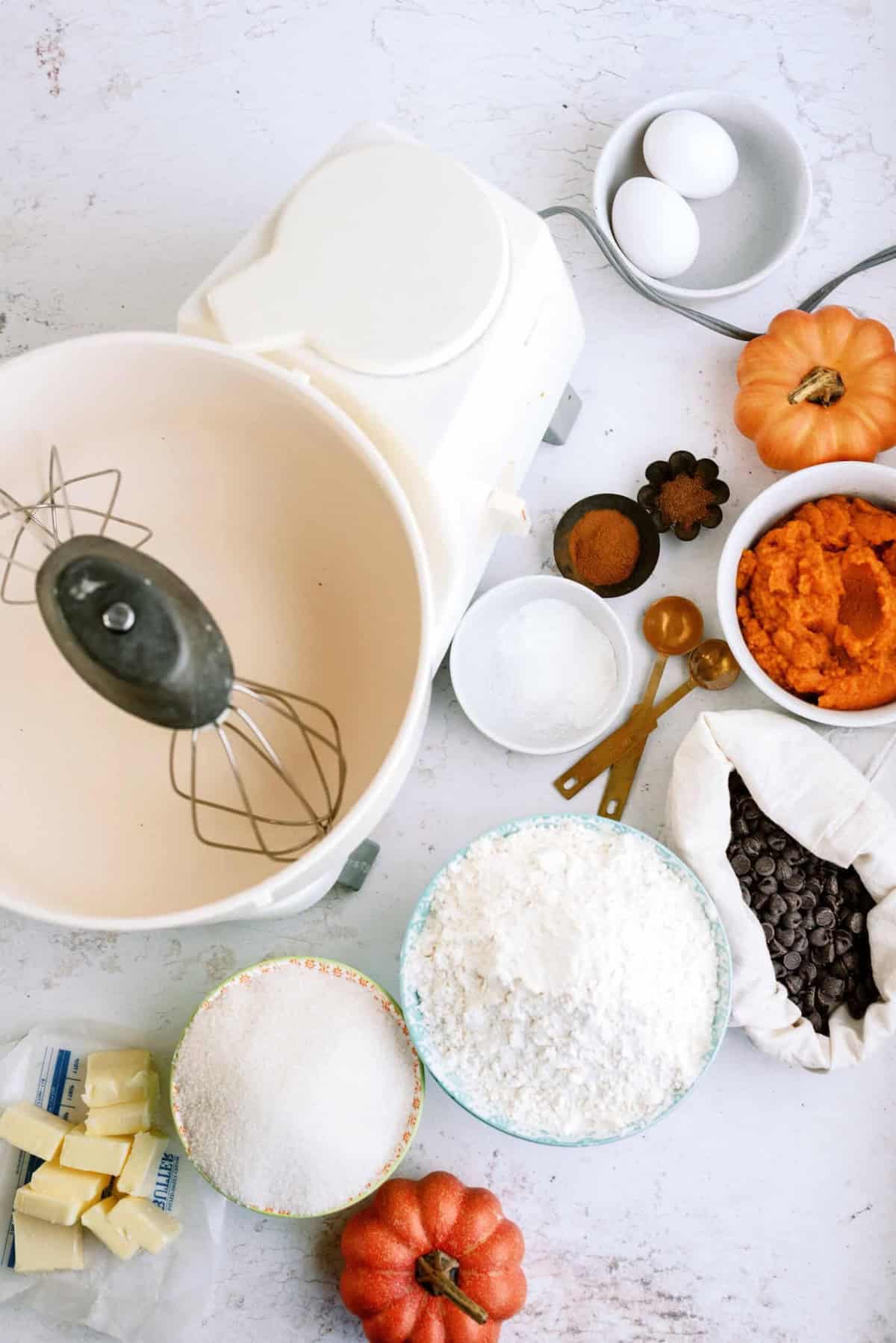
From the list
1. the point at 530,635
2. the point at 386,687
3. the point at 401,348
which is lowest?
the point at 530,635

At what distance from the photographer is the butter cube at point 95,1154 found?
959 millimetres

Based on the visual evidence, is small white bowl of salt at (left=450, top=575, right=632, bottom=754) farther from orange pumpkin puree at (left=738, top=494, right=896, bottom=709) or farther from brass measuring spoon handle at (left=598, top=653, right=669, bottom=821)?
orange pumpkin puree at (left=738, top=494, right=896, bottom=709)

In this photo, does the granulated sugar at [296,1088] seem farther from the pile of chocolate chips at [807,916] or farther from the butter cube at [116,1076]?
the pile of chocolate chips at [807,916]

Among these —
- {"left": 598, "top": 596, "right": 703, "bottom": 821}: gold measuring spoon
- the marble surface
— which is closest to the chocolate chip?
the marble surface

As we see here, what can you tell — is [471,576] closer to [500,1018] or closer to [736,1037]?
[500,1018]

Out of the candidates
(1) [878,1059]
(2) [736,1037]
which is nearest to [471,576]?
(2) [736,1037]

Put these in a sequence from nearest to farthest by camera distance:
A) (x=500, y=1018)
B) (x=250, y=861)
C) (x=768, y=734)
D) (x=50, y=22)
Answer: (x=250, y=861), (x=500, y=1018), (x=768, y=734), (x=50, y=22)

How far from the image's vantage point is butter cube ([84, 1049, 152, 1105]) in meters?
0.97

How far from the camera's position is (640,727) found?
106cm

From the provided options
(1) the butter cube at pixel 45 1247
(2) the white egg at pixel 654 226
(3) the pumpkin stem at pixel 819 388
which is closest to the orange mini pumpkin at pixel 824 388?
(3) the pumpkin stem at pixel 819 388

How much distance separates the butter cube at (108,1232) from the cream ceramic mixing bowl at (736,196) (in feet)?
3.33

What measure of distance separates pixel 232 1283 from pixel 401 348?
0.86 m

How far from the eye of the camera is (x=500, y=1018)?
90cm

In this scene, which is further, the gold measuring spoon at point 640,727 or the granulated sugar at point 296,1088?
the gold measuring spoon at point 640,727
